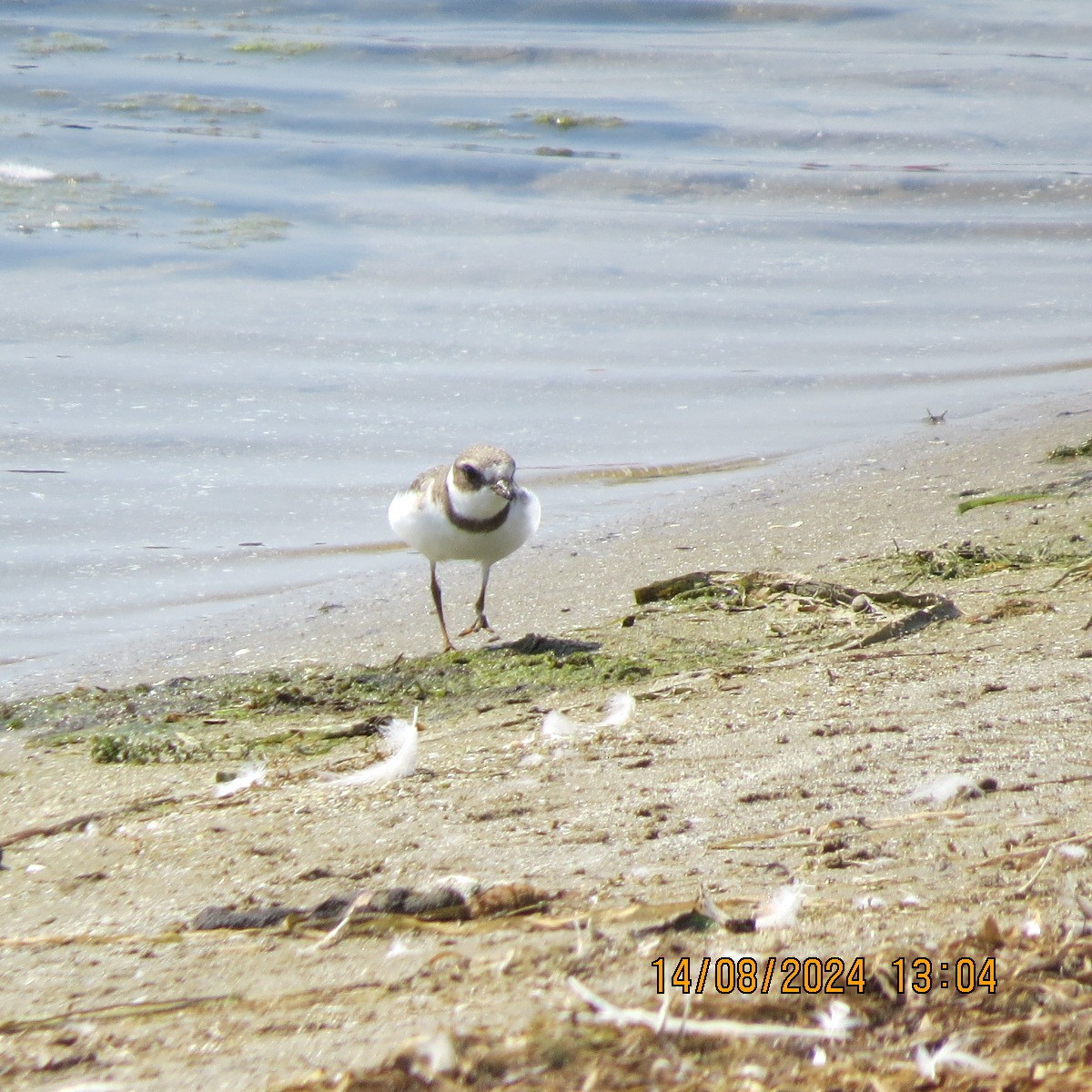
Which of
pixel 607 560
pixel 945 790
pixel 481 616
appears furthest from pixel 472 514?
pixel 945 790

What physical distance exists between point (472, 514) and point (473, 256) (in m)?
6.25

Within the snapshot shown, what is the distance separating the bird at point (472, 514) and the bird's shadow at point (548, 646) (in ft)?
1.86

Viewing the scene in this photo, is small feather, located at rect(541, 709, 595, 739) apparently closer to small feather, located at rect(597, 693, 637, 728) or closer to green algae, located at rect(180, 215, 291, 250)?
small feather, located at rect(597, 693, 637, 728)

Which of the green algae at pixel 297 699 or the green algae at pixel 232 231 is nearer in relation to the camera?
the green algae at pixel 297 699

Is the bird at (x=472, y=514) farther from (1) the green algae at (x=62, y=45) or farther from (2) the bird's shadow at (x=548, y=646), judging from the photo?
(1) the green algae at (x=62, y=45)

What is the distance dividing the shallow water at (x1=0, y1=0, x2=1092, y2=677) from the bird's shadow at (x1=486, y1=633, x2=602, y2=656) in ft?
6.03

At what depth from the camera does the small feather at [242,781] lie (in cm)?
308

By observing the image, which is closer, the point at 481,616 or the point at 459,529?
the point at 459,529

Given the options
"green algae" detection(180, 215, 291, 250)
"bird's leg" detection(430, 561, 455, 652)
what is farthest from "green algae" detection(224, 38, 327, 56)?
"bird's leg" detection(430, 561, 455, 652)

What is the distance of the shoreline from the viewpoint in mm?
5109

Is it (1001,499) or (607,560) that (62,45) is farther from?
(1001,499)

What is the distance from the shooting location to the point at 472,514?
196 inches

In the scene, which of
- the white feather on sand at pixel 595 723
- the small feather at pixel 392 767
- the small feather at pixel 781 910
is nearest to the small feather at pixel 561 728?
the white feather on sand at pixel 595 723

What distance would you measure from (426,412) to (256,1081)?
637 centimetres
